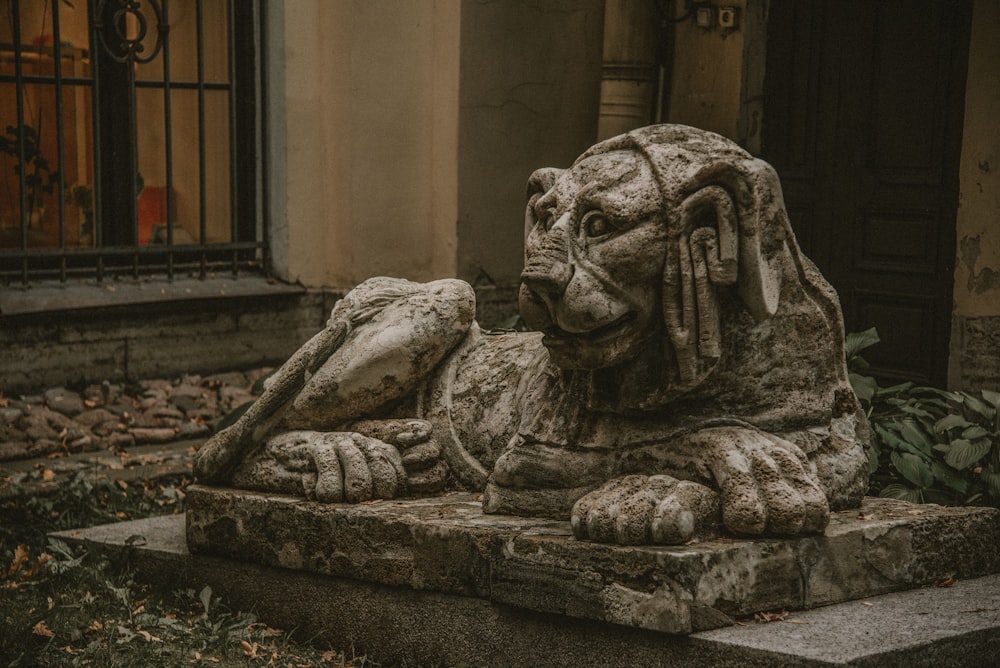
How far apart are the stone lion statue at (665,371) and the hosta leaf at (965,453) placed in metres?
1.19

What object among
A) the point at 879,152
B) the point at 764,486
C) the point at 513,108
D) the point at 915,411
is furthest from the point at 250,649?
the point at 879,152

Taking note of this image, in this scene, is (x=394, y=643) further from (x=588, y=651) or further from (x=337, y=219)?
(x=337, y=219)

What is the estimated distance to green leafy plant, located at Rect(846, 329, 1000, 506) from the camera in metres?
5.11

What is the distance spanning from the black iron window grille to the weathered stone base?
3.65m

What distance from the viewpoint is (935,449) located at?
5.31 m

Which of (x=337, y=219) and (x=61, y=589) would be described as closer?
(x=61, y=589)

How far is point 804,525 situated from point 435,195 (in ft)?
16.2

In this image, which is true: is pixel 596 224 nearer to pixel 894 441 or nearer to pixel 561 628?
pixel 561 628

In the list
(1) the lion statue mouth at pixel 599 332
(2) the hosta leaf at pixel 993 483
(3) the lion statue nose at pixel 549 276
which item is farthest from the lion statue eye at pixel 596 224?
(2) the hosta leaf at pixel 993 483

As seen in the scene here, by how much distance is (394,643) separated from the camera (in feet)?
13.7

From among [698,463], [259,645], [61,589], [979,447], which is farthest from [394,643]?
[979,447]

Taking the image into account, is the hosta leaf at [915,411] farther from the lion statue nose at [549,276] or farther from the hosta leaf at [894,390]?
the lion statue nose at [549,276]


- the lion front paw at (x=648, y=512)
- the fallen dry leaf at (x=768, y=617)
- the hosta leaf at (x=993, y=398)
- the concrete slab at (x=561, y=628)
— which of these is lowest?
the concrete slab at (x=561, y=628)

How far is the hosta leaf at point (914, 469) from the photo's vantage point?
5.14 metres
